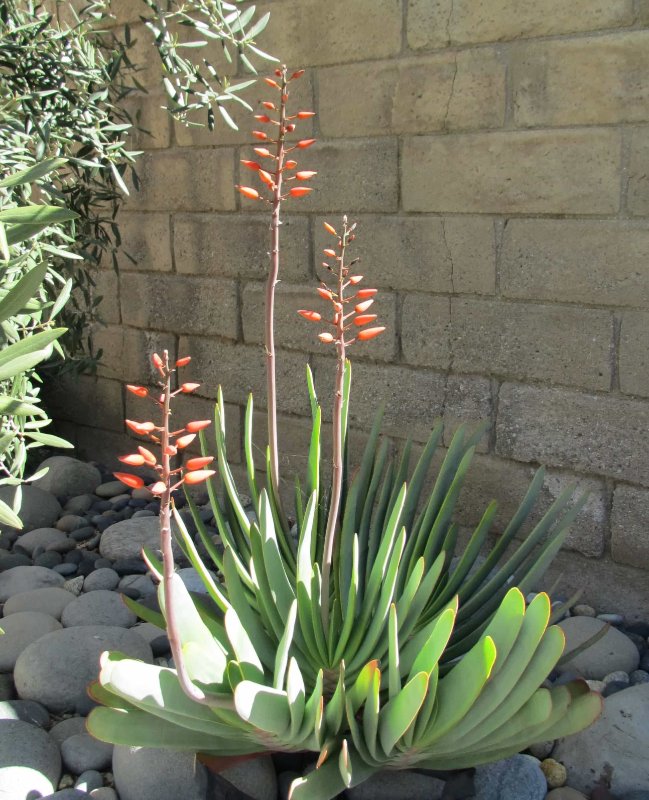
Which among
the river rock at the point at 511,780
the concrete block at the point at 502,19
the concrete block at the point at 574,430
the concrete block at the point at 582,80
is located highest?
the concrete block at the point at 502,19

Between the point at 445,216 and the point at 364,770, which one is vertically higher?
the point at 445,216

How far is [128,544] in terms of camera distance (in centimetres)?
333

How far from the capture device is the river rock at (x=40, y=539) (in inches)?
136

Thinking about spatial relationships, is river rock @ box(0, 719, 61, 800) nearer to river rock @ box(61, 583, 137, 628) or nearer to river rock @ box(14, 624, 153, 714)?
river rock @ box(14, 624, 153, 714)

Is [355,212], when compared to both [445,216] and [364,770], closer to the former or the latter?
[445,216]

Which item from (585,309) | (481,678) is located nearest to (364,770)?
(481,678)

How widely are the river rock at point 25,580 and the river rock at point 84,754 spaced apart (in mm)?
954

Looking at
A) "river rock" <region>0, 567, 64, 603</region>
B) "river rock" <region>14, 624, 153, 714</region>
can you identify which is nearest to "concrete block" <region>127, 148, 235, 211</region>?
"river rock" <region>0, 567, 64, 603</region>

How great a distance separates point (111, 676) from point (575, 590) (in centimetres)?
171

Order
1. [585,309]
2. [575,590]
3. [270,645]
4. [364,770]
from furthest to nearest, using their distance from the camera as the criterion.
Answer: [575,590] → [585,309] → [270,645] → [364,770]

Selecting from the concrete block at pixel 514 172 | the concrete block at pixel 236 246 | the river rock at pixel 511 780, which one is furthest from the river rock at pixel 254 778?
the concrete block at pixel 236 246

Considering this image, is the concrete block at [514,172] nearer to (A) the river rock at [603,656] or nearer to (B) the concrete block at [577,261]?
(B) the concrete block at [577,261]

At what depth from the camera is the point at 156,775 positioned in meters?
1.98

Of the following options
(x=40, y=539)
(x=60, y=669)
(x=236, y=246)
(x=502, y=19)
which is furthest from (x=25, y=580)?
(x=502, y=19)
